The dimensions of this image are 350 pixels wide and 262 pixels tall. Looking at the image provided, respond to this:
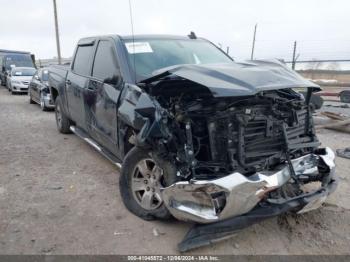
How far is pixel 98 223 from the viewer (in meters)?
3.50

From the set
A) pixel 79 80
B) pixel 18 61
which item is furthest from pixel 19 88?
pixel 79 80

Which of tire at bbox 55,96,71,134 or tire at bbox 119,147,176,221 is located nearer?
tire at bbox 119,147,176,221

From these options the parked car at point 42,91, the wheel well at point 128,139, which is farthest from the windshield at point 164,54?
the parked car at point 42,91

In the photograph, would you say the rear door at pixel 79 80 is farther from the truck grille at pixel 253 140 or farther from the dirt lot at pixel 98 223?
the truck grille at pixel 253 140

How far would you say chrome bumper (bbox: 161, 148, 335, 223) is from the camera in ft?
9.00

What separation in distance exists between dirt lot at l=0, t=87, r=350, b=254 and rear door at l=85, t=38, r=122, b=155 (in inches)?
25.4

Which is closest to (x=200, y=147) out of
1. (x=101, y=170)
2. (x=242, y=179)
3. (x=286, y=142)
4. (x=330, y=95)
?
(x=242, y=179)

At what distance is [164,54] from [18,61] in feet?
63.3

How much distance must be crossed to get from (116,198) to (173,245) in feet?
3.92

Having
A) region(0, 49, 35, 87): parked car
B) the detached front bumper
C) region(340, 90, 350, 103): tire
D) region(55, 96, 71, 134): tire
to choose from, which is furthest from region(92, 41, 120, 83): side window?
region(0, 49, 35, 87): parked car

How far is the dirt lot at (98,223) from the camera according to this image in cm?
308

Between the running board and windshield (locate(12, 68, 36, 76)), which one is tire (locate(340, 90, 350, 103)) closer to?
the running board

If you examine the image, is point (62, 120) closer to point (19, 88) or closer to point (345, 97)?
point (345, 97)

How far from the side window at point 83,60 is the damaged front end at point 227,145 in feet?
6.88
